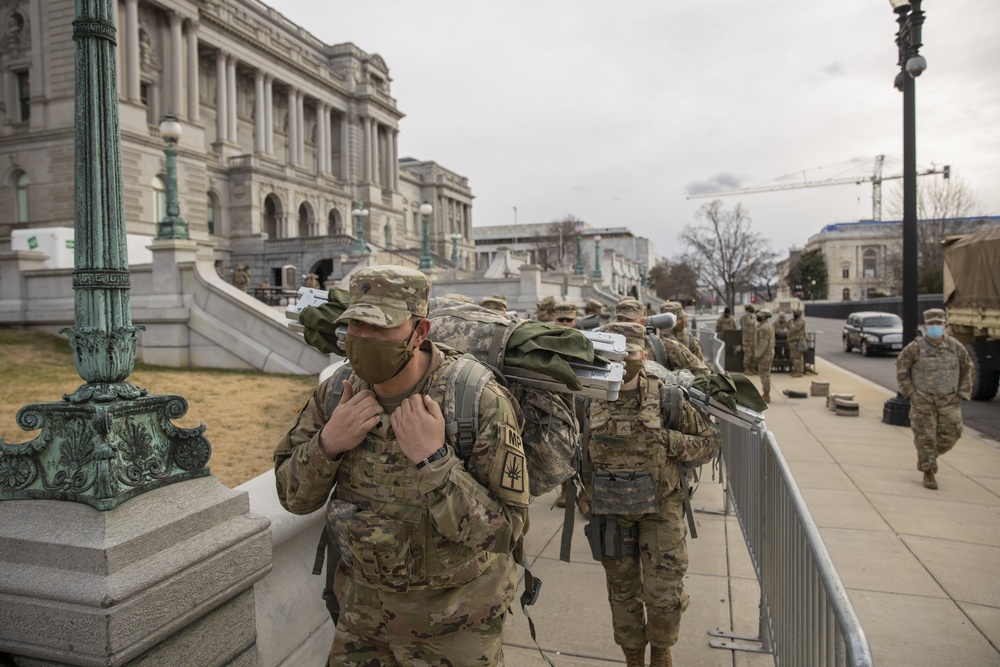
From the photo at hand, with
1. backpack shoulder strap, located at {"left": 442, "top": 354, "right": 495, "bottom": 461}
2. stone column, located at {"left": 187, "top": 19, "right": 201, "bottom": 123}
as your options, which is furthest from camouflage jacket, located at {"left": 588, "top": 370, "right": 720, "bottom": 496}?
stone column, located at {"left": 187, "top": 19, "right": 201, "bottom": 123}

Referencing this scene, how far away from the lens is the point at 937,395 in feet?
25.7

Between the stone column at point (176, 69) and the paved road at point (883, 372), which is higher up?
the stone column at point (176, 69)

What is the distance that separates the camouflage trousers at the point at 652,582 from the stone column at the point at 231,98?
53427 mm

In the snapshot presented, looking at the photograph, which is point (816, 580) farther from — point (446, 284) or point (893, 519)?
point (446, 284)

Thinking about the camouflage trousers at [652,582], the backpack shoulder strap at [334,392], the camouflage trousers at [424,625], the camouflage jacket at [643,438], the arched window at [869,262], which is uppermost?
the arched window at [869,262]

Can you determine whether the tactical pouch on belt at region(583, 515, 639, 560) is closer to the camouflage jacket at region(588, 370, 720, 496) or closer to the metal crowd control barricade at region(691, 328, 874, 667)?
the camouflage jacket at region(588, 370, 720, 496)

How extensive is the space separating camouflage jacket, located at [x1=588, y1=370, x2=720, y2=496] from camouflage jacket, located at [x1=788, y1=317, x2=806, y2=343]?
1617 centimetres

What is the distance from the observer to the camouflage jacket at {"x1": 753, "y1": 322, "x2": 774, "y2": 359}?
49.9ft

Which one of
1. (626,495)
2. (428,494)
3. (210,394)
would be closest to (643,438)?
(626,495)

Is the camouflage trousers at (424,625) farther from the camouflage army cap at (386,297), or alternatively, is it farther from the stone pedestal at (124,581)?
the camouflage army cap at (386,297)

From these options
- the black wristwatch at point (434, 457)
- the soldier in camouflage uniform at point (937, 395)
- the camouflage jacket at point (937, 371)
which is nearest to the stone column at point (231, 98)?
the camouflage jacket at point (937, 371)

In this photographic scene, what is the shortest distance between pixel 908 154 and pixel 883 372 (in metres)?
10.7

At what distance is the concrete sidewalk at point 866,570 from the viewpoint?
431 cm

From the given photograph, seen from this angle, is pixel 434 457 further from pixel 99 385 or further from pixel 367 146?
pixel 367 146
